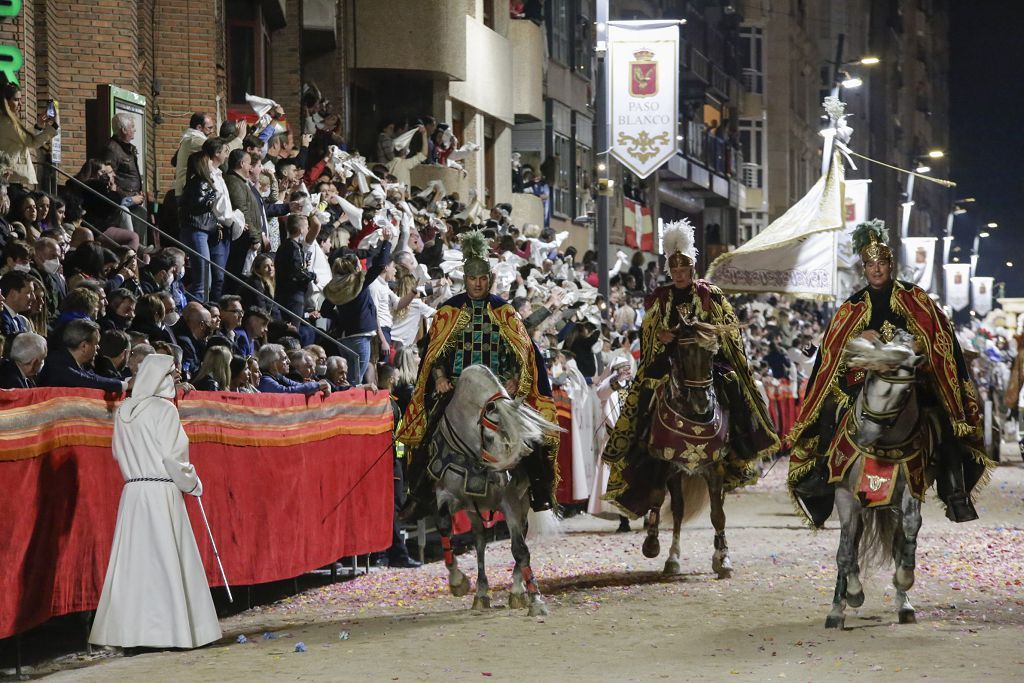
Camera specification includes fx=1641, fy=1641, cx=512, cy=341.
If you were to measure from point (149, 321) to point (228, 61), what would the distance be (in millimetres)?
15164

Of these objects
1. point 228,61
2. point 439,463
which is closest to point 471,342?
point 439,463

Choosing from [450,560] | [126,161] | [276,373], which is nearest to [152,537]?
[450,560]

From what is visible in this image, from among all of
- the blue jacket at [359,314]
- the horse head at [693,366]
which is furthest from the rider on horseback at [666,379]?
the blue jacket at [359,314]

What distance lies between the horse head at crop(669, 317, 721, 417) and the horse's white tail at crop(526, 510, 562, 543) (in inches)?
61.5

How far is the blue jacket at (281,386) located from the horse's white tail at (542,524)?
6.91 ft

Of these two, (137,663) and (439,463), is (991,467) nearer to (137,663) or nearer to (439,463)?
(439,463)

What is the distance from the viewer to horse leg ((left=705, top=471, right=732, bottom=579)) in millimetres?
13602

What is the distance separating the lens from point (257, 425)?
11727mm

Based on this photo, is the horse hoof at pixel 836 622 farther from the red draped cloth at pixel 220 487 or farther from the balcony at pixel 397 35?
the balcony at pixel 397 35

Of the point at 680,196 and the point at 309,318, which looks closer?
the point at 309,318

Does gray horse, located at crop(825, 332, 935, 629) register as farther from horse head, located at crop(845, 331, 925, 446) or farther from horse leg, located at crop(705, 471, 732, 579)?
horse leg, located at crop(705, 471, 732, 579)

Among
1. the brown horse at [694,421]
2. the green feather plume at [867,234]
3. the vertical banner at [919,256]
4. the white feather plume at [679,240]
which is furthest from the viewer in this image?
the vertical banner at [919,256]

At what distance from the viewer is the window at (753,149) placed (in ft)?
228

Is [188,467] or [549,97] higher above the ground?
[549,97]
